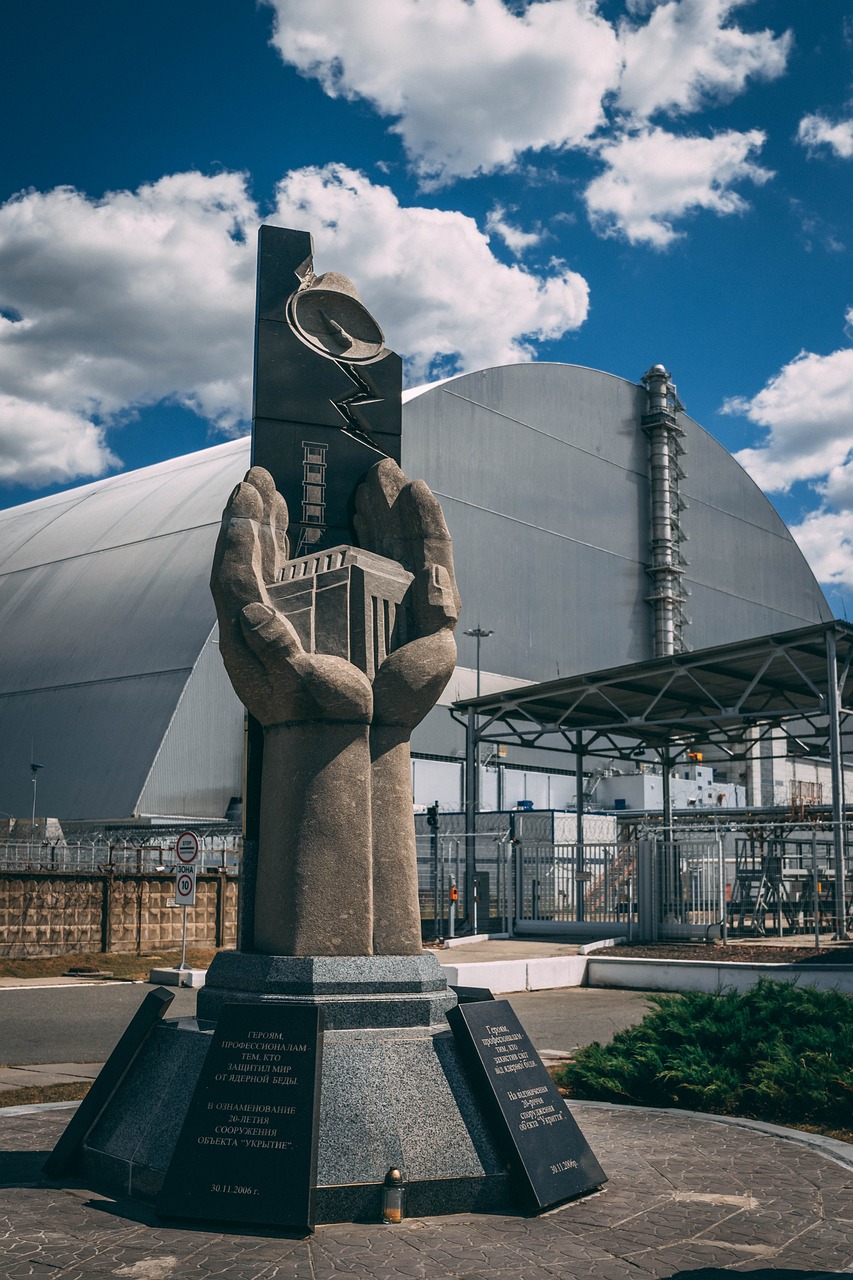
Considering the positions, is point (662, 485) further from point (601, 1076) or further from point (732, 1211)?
point (732, 1211)

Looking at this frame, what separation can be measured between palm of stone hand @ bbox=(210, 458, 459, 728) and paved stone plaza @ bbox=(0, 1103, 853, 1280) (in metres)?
3.20

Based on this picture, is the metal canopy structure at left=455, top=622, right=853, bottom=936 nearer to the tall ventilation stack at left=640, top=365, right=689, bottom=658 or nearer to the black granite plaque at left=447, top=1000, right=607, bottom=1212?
the tall ventilation stack at left=640, top=365, right=689, bottom=658

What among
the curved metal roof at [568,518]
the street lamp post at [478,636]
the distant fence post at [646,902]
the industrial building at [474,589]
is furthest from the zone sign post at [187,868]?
the curved metal roof at [568,518]

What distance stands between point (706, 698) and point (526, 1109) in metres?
27.6

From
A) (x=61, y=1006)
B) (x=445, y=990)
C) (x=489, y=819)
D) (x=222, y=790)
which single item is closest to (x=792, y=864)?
(x=489, y=819)

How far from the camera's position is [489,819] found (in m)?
43.3

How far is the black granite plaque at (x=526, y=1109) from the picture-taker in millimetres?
6984

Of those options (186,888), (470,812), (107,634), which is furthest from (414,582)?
(107,634)

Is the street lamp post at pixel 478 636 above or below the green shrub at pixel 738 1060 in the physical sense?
above

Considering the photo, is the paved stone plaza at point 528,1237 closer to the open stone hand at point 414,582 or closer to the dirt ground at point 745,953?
the open stone hand at point 414,582

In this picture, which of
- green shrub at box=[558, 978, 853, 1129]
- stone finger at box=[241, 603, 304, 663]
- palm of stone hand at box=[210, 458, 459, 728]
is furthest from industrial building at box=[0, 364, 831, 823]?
stone finger at box=[241, 603, 304, 663]

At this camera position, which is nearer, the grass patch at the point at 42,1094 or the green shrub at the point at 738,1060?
the green shrub at the point at 738,1060

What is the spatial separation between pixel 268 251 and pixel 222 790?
1310 inches

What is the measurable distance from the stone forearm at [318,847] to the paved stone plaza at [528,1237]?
184cm
